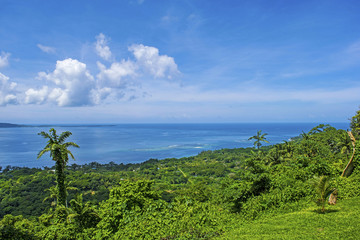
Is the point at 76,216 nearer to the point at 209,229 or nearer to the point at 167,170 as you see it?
the point at 209,229

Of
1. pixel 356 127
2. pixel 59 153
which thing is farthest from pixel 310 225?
pixel 356 127

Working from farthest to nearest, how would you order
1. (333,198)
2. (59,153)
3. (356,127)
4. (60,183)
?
1. (356,127)
2. (60,183)
3. (59,153)
4. (333,198)

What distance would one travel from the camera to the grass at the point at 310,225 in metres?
5.25

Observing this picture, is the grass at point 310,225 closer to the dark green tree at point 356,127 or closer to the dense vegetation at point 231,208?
the dense vegetation at point 231,208

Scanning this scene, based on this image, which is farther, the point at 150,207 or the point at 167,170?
the point at 167,170

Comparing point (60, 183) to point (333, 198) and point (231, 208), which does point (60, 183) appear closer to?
point (231, 208)

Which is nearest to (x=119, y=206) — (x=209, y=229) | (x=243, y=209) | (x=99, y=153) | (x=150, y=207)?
(x=150, y=207)

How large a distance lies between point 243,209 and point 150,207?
3.72 meters

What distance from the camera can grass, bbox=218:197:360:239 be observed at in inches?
207

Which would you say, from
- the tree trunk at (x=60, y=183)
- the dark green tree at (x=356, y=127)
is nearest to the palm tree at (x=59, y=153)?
the tree trunk at (x=60, y=183)

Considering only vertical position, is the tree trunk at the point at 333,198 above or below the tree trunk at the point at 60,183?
above

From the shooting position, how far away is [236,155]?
8744 centimetres

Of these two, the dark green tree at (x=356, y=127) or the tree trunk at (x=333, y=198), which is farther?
the dark green tree at (x=356, y=127)

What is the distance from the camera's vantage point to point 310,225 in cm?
583
